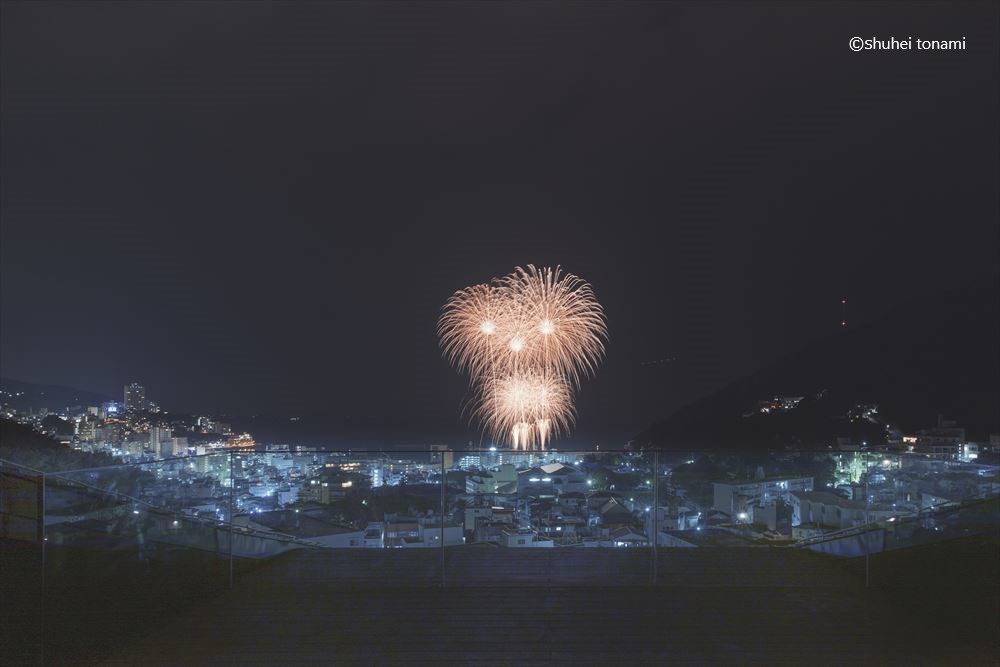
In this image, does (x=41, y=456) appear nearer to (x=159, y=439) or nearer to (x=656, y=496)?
(x=159, y=439)

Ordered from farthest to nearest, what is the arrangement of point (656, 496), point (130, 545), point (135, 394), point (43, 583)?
point (135, 394), point (656, 496), point (130, 545), point (43, 583)

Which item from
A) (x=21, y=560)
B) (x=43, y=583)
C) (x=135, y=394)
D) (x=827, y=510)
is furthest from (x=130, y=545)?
(x=135, y=394)

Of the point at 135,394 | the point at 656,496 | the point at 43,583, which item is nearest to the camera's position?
the point at 43,583

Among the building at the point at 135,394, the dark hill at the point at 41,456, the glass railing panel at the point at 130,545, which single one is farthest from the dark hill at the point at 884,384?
the building at the point at 135,394

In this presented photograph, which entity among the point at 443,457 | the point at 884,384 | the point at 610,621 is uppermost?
the point at 884,384

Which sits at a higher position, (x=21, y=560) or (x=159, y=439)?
(x=159, y=439)

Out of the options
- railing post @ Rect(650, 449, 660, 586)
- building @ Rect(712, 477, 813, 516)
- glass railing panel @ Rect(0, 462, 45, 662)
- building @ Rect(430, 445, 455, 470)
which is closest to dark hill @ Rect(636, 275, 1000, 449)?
building @ Rect(712, 477, 813, 516)
